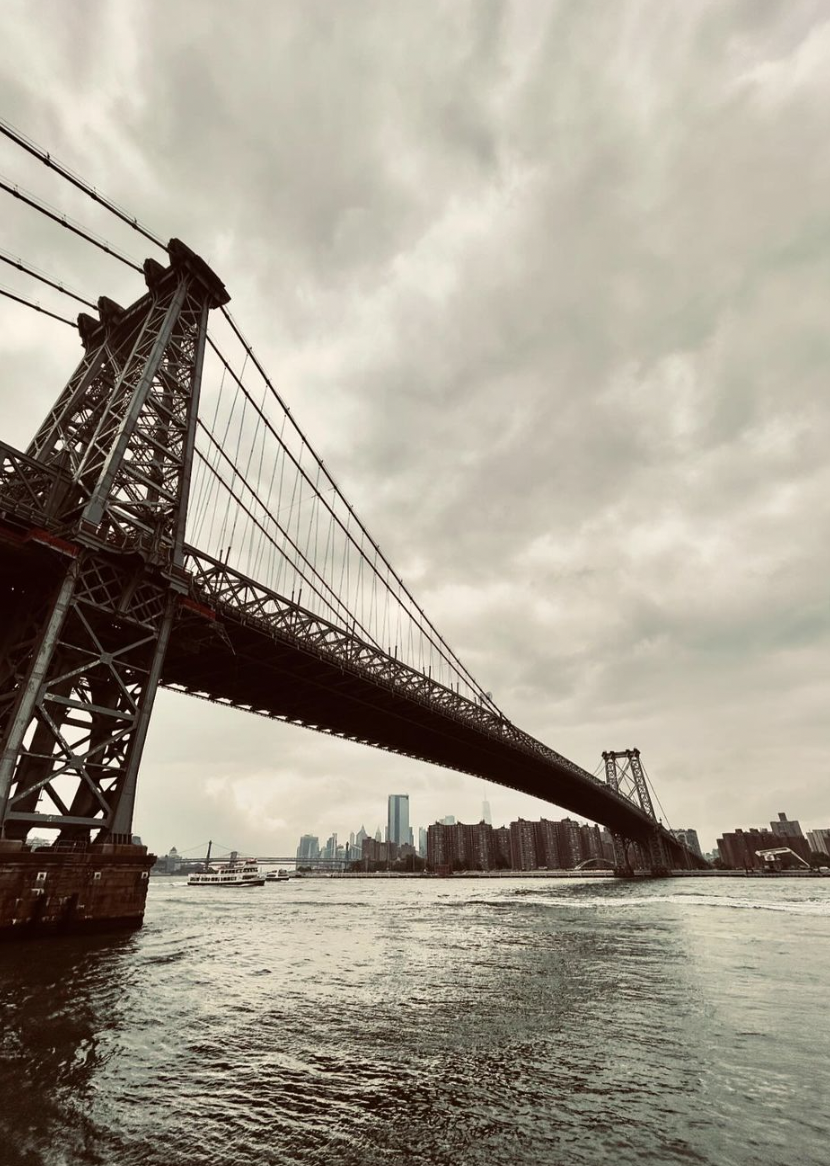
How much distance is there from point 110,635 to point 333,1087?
20.2 m

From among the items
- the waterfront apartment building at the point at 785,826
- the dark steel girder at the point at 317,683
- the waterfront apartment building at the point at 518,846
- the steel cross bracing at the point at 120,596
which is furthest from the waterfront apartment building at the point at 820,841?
the steel cross bracing at the point at 120,596

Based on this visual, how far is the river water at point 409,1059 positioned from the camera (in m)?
4.88

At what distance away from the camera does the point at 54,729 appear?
17219 mm

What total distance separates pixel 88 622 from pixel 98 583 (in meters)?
1.50

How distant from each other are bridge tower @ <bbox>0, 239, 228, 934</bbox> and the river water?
7.44 ft

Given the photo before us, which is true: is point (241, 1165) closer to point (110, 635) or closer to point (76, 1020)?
point (76, 1020)

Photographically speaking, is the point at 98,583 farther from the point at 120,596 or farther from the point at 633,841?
the point at 633,841

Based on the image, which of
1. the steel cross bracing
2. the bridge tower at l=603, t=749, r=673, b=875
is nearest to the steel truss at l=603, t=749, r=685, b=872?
the bridge tower at l=603, t=749, r=673, b=875

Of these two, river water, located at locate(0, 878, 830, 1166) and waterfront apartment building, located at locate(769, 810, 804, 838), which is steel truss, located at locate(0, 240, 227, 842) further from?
waterfront apartment building, located at locate(769, 810, 804, 838)

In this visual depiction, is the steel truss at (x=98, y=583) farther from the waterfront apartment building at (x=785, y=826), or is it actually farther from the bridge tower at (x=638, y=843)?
the waterfront apartment building at (x=785, y=826)

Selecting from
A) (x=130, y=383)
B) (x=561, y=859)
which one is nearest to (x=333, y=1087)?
(x=130, y=383)

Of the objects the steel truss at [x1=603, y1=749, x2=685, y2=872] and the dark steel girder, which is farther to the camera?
the steel truss at [x1=603, y1=749, x2=685, y2=872]

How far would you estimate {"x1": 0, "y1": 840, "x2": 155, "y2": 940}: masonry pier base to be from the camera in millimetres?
14609

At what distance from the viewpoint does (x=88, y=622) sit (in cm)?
2028
